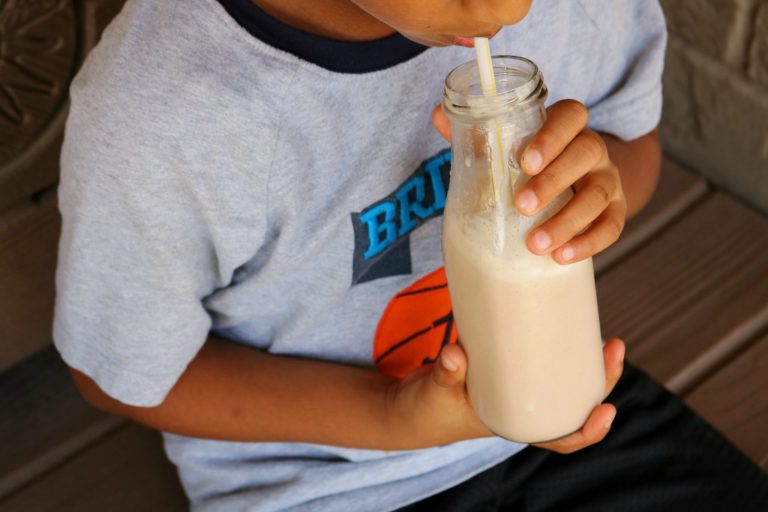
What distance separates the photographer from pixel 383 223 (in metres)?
0.83

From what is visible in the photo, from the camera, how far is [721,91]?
137 centimetres

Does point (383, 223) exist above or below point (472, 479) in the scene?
above

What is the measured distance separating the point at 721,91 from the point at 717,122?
0.18 feet

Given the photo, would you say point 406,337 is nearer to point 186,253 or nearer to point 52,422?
point 186,253

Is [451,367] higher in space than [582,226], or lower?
lower

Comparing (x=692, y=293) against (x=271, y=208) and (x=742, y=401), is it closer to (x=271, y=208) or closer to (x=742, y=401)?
(x=742, y=401)

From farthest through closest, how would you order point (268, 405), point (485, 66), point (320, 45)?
1. point (268, 405)
2. point (320, 45)
3. point (485, 66)

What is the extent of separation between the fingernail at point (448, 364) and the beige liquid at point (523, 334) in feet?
0.05

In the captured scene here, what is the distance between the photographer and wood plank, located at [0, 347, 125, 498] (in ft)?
3.73

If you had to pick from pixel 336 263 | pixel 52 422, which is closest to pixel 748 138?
pixel 336 263

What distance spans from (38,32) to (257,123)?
Result: 38 centimetres

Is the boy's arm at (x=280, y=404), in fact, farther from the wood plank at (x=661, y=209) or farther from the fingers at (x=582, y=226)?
the wood plank at (x=661, y=209)

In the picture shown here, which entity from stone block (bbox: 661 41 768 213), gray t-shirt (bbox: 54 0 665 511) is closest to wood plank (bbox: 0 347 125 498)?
gray t-shirt (bbox: 54 0 665 511)

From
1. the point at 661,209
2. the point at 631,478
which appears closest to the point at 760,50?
the point at 661,209
